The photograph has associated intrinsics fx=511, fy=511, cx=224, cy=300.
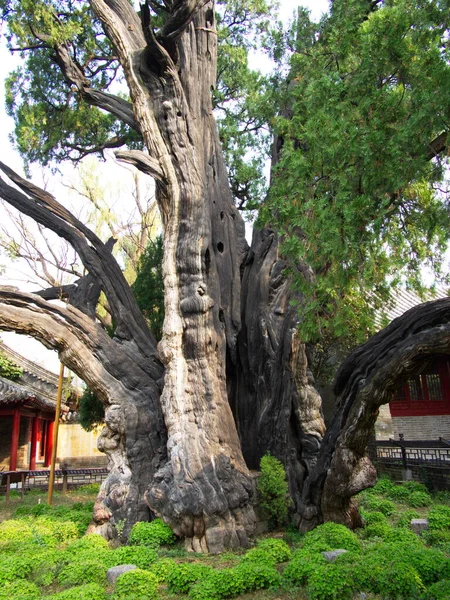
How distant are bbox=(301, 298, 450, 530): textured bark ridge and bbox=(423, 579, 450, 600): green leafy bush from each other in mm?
2192

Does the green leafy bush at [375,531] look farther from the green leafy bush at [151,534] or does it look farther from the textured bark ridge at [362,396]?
the green leafy bush at [151,534]

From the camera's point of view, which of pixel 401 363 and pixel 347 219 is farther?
pixel 401 363

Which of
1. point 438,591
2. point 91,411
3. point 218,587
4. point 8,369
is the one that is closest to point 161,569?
point 218,587

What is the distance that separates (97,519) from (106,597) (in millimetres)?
2812

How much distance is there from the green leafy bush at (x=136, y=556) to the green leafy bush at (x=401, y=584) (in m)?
2.53

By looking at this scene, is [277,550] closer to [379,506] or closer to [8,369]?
[379,506]

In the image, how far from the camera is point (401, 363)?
18.7ft

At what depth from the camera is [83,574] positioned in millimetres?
5102

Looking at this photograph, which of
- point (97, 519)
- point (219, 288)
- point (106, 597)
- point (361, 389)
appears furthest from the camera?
point (219, 288)

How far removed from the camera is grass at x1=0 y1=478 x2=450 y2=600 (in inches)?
178

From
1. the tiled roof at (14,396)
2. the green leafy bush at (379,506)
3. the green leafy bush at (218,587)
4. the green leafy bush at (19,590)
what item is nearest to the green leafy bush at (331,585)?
the green leafy bush at (218,587)

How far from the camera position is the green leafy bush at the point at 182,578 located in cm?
476

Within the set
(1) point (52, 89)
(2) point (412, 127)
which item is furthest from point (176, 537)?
(1) point (52, 89)

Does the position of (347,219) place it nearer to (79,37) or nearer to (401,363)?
(401,363)
